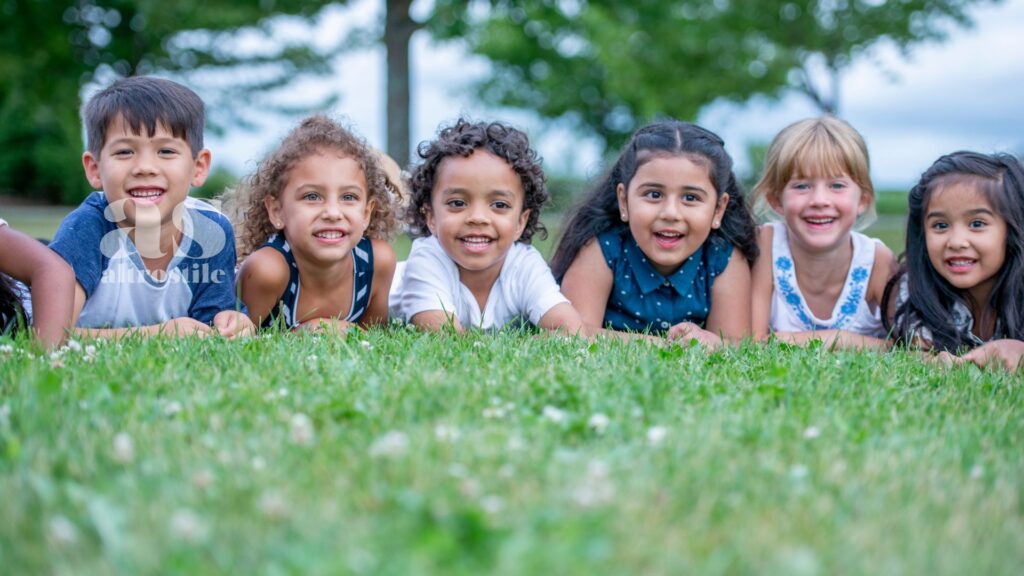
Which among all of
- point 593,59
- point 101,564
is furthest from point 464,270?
point 593,59

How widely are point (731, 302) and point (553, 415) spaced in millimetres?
3191

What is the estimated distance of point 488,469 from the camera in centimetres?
245

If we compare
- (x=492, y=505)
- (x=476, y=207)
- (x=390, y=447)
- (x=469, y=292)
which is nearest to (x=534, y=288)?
(x=469, y=292)

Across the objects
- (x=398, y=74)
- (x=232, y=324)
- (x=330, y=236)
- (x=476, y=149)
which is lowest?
(x=232, y=324)

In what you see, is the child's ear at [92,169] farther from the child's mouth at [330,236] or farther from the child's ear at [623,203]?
the child's ear at [623,203]

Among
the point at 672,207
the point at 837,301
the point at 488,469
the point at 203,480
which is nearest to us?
the point at 203,480

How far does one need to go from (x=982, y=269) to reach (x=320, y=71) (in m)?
21.1

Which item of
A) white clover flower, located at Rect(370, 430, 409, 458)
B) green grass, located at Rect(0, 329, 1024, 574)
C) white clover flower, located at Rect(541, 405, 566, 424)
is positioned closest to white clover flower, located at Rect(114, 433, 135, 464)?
green grass, located at Rect(0, 329, 1024, 574)

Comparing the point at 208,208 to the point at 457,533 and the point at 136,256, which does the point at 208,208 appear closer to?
the point at 136,256

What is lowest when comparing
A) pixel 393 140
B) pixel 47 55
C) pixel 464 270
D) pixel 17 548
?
pixel 17 548

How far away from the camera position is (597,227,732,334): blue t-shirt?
591 cm

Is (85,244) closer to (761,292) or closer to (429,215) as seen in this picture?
(429,215)

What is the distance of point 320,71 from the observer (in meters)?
24.4

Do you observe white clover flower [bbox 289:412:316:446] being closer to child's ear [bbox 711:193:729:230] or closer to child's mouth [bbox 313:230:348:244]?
child's mouth [bbox 313:230:348:244]
